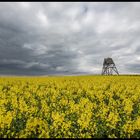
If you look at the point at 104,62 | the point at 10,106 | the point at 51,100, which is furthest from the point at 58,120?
the point at 104,62

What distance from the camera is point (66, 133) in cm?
855

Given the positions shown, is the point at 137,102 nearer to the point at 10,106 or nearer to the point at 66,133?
the point at 10,106

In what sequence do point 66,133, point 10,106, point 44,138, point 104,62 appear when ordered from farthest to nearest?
1. point 104,62
2. point 10,106
3. point 66,133
4. point 44,138

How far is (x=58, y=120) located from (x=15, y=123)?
7.04 ft

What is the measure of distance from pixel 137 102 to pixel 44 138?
25.8 ft

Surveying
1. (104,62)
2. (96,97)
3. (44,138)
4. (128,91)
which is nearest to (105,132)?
(44,138)

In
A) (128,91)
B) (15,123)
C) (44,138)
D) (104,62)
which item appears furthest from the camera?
(104,62)

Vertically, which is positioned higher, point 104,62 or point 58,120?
point 104,62

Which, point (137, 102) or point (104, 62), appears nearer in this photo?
point (137, 102)

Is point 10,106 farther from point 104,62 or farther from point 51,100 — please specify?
point 104,62

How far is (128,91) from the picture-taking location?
18.1 metres

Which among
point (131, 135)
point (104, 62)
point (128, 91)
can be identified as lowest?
point (131, 135)

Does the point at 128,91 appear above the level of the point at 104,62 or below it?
below

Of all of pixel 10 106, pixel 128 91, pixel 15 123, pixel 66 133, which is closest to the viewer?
pixel 66 133
